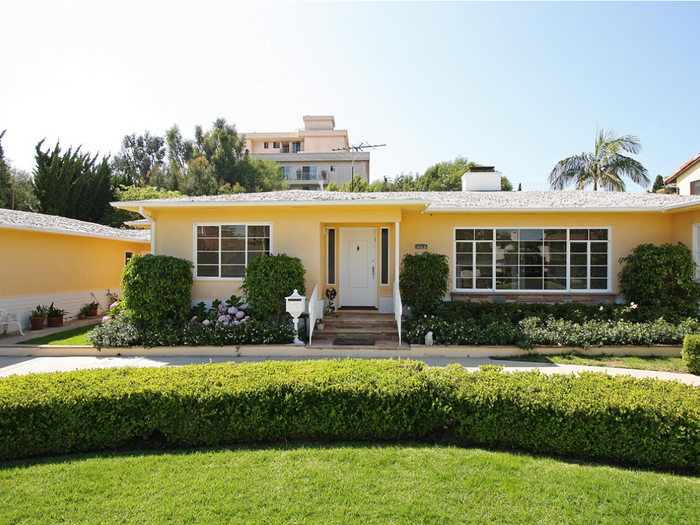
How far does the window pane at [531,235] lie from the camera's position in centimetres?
1071

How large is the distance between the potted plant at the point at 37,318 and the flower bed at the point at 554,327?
986 cm

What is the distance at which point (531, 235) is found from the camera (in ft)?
35.2

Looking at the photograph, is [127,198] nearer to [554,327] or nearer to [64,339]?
[64,339]

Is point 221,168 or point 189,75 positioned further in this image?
point 221,168

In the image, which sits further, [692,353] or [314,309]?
[314,309]

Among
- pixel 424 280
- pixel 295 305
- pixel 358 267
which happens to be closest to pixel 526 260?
pixel 424 280

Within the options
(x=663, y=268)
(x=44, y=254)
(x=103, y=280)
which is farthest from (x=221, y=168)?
(x=663, y=268)

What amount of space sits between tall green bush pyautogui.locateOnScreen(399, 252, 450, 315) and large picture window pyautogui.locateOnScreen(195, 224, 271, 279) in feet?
11.4

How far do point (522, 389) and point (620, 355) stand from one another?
17.5 ft

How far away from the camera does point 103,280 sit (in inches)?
574


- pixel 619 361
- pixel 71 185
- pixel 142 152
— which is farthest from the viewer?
pixel 142 152

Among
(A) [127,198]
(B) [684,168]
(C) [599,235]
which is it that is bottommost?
(C) [599,235]

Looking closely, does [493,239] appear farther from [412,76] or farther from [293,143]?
[293,143]

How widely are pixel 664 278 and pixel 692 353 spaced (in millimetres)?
3311
